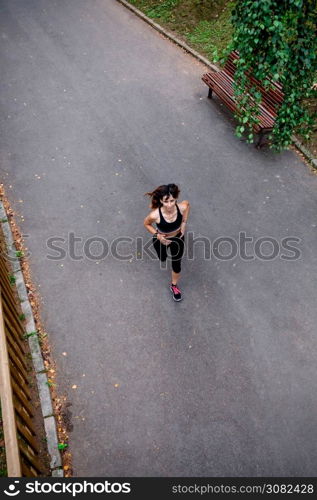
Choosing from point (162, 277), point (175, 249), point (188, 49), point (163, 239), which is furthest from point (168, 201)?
point (188, 49)

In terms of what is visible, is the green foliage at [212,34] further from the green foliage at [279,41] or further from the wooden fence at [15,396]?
the wooden fence at [15,396]

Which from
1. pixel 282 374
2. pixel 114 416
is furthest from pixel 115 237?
pixel 282 374

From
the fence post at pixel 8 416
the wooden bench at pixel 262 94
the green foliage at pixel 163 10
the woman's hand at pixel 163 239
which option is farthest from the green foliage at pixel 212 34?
the fence post at pixel 8 416

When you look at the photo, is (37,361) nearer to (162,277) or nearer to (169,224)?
(162,277)

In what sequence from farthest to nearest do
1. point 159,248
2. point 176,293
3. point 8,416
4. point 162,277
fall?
point 162,277 → point 176,293 → point 159,248 → point 8,416

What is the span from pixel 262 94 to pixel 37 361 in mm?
6927

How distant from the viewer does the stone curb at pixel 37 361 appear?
4961 mm

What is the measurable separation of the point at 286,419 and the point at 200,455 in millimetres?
1213

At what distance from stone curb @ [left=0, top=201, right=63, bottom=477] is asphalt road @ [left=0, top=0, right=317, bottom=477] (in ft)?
0.71

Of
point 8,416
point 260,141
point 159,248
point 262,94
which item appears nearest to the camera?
point 8,416

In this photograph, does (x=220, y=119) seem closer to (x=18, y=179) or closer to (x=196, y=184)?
(x=196, y=184)

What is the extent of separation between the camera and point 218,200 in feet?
25.0

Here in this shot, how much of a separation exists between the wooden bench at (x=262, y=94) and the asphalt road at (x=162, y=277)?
1.85ft

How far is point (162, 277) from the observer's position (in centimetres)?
662
